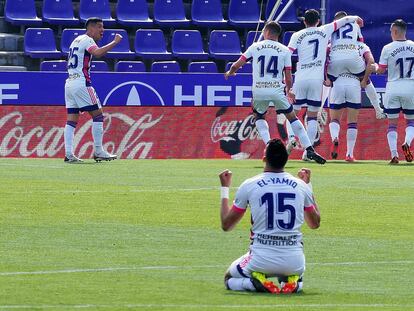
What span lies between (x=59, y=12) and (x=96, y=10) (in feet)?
2.88

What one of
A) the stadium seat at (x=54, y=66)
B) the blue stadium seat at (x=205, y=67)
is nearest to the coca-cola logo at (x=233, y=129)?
the blue stadium seat at (x=205, y=67)

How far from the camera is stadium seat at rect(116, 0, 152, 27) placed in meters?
31.1

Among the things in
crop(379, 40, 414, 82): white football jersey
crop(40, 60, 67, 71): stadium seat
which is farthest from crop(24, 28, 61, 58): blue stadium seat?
crop(379, 40, 414, 82): white football jersey

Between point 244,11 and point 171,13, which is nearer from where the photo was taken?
point 171,13

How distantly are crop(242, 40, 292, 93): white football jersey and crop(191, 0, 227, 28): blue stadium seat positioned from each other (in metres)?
9.18

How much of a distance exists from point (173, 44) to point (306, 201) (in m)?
20.9

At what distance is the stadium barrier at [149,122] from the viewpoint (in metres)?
25.2

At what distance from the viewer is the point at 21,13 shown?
30.3 metres

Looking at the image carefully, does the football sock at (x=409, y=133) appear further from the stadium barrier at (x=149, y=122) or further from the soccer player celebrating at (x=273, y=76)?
the soccer player celebrating at (x=273, y=76)

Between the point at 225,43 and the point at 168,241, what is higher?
Answer: the point at 168,241

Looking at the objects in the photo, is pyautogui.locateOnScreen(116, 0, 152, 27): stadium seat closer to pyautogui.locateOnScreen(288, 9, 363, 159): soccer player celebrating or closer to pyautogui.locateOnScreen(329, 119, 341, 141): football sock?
pyautogui.locateOnScreen(288, 9, 363, 159): soccer player celebrating

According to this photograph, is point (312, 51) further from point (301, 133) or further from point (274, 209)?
point (274, 209)

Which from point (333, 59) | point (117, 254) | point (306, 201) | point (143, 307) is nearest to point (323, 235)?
point (117, 254)

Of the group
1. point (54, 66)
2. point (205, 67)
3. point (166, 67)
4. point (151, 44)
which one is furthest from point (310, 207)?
point (151, 44)
